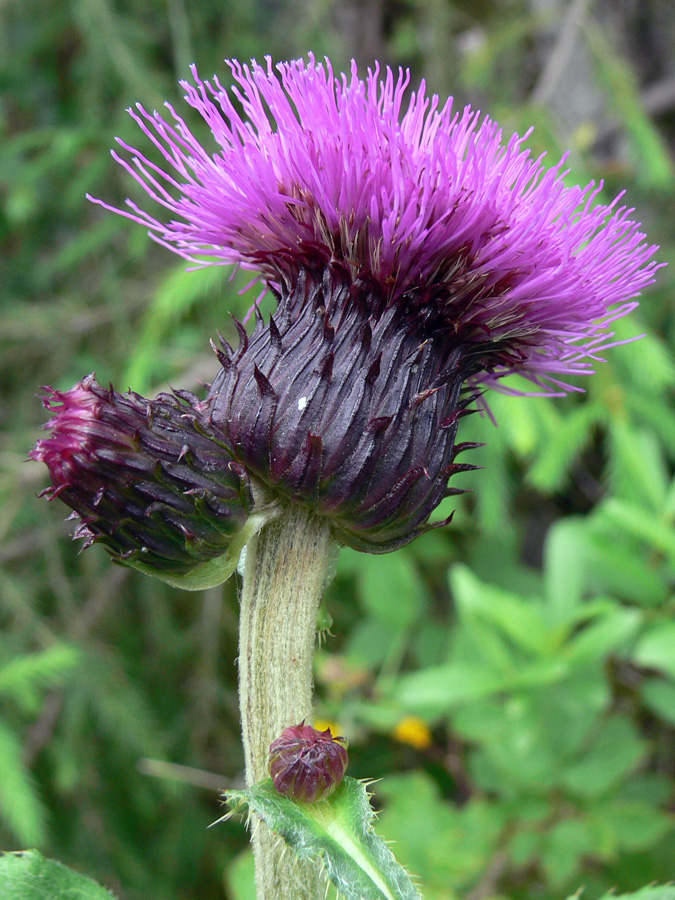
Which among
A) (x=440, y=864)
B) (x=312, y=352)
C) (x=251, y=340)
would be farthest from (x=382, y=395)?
(x=440, y=864)

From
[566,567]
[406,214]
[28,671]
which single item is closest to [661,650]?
[566,567]

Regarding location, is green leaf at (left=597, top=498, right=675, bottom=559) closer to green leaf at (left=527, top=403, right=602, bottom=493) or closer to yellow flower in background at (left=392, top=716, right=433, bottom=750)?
green leaf at (left=527, top=403, right=602, bottom=493)

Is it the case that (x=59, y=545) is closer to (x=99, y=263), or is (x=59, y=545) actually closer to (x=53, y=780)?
(x=53, y=780)

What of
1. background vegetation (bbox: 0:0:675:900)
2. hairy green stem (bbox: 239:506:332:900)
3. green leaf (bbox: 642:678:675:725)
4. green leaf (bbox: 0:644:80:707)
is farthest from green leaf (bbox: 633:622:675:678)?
green leaf (bbox: 0:644:80:707)

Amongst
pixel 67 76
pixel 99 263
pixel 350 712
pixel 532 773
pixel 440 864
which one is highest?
pixel 67 76

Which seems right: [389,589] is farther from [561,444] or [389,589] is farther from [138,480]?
[138,480]

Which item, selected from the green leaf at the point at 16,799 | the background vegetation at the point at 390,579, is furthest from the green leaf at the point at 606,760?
the green leaf at the point at 16,799
